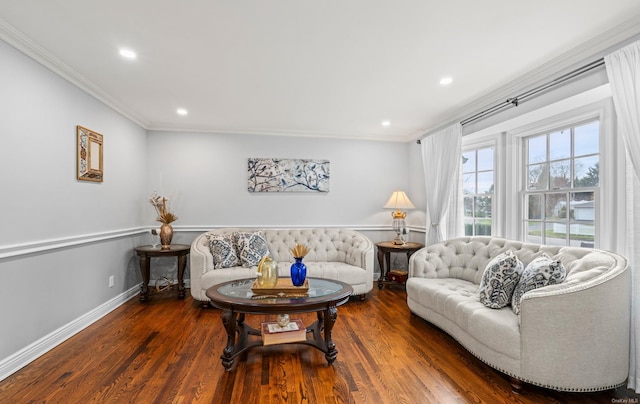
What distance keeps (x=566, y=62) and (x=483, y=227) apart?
79.5 inches

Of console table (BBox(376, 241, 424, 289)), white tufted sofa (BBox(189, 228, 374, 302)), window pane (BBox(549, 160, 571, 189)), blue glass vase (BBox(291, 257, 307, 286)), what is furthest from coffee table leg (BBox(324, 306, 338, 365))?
window pane (BBox(549, 160, 571, 189))

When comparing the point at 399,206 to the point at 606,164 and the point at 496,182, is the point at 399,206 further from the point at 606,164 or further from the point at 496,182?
the point at 606,164

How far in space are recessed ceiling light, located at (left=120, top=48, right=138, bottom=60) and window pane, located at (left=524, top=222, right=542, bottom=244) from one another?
4027 mm

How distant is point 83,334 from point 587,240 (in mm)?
4575

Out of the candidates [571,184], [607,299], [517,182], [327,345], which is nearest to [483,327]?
[607,299]

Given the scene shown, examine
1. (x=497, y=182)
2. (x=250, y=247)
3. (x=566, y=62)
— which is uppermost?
(x=566, y=62)

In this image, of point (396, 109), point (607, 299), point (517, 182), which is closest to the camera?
point (607, 299)

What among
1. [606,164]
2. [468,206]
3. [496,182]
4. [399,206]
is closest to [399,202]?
[399,206]

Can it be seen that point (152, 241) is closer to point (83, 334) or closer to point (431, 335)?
point (83, 334)

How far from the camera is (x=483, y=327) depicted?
2258 mm

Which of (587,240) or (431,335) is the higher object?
(587,240)

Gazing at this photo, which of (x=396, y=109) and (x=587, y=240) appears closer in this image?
(x=587, y=240)

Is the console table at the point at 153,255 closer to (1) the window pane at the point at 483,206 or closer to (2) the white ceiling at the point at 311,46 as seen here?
(2) the white ceiling at the point at 311,46

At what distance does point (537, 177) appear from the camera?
11.0 feet
